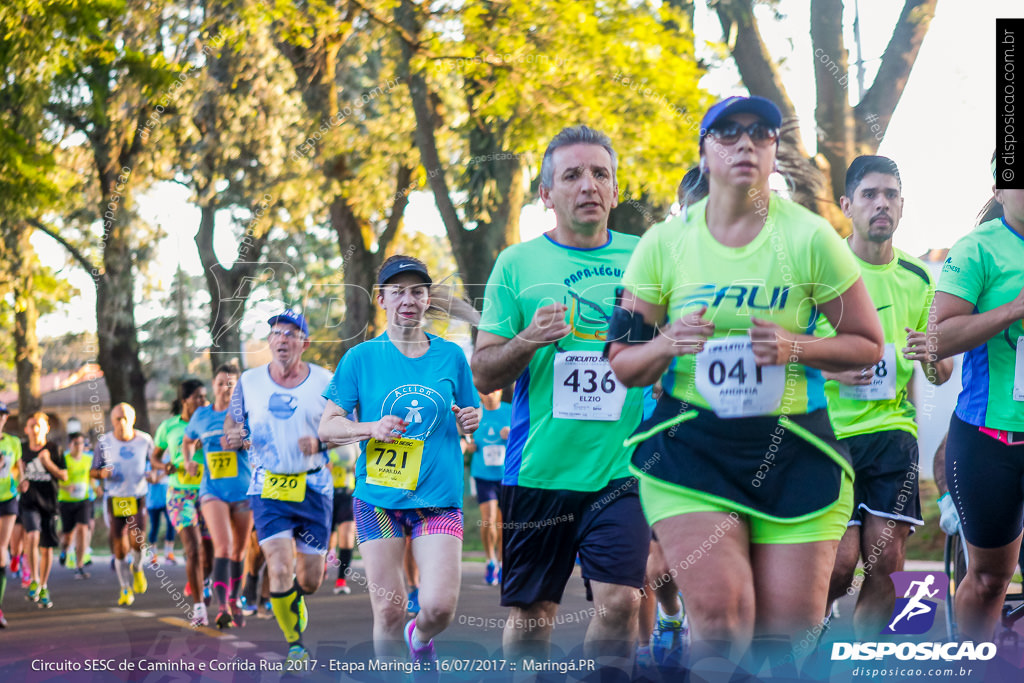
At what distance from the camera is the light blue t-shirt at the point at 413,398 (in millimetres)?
4734

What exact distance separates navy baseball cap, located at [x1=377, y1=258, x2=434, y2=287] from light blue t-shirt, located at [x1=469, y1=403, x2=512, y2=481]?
5.08m

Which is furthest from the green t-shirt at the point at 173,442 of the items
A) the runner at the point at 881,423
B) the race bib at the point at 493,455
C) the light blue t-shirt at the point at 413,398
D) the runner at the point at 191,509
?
the runner at the point at 881,423

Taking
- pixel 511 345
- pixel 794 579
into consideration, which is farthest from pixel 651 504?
pixel 511 345

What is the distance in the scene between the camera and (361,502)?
4.69m

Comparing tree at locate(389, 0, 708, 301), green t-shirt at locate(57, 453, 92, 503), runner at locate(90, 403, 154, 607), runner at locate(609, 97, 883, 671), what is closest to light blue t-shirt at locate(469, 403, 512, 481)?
tree at locate(389, 0, 708, 301)

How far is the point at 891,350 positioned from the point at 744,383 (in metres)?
1.93

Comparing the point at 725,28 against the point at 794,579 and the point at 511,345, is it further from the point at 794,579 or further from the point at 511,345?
the point at 794,579

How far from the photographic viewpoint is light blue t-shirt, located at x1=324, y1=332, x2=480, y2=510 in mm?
4734

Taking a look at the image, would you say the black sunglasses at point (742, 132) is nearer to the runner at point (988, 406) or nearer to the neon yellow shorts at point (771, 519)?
the neon yellow shorts at point (771, 519)

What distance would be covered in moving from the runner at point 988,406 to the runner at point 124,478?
799 cm

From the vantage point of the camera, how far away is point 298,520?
6.10m

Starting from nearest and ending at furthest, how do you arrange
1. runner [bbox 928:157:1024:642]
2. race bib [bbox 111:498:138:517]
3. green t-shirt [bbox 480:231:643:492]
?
1. green t-shirt [bbox 480:231:643:492]
2. runner [bbox 928:157:1024:642]
3. race bib [bbox 111:498:138:517]

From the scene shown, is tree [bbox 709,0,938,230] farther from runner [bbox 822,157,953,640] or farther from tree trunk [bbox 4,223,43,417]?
tree trunk [bbox 4,223,43,417]

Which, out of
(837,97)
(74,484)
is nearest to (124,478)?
(74,484)
